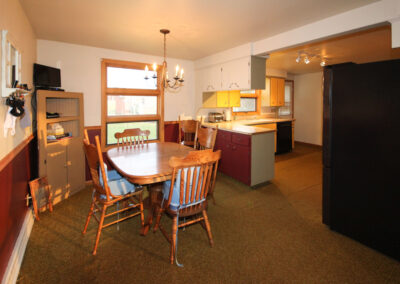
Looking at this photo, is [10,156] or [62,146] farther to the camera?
[62,146]

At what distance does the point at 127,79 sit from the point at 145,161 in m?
2.48

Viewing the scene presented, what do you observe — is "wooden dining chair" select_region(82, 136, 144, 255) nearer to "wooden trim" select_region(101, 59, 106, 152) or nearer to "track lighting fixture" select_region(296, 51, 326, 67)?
"wooden trim" select_region(101, 59, 106, 152)

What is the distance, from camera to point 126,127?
169 inches

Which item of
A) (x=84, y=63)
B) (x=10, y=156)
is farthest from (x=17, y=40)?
(x=84, y=63)

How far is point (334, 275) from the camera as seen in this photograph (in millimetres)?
1773

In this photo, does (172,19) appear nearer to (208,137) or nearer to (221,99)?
(208,137)

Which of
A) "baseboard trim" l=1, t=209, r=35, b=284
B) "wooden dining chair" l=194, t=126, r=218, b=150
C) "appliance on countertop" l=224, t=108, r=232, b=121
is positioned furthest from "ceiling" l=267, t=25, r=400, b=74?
"baseboard trim" l=1, t=209, r=35, b=284

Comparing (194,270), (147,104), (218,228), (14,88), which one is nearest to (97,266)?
(194,270)

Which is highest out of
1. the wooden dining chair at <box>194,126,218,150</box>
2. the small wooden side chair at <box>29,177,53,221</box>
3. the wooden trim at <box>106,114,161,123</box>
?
the wooden trim at <box>106,114,161,123</box>

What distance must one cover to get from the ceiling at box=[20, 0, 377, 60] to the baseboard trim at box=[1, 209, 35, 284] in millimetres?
2232

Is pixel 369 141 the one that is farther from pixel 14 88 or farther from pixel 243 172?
pixel 14 88

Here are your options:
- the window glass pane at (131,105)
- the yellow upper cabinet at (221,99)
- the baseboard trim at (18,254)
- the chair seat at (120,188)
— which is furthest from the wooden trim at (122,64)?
the baseboard trim at (18,254)

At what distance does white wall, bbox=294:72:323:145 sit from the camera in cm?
685

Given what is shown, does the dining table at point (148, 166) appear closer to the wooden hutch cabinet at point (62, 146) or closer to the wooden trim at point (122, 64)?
the wooden hutch cabinet at point (62, 146)
